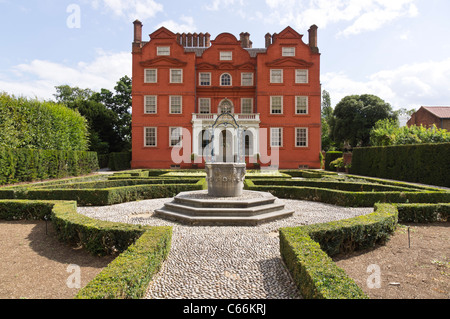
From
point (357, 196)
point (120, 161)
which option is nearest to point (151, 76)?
point (120, 161)

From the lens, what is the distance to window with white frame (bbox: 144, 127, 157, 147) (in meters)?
26.9

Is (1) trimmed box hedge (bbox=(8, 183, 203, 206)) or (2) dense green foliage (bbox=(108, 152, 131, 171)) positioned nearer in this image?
(1) trimmed box hedge (bbox=(8, 183, 203, 206))

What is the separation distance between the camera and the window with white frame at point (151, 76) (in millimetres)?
26984

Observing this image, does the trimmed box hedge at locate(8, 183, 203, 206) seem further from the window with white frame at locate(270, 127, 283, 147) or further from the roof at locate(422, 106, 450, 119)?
the roof at locate(422, 106, 450, 119)

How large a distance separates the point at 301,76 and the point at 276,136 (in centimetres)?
693

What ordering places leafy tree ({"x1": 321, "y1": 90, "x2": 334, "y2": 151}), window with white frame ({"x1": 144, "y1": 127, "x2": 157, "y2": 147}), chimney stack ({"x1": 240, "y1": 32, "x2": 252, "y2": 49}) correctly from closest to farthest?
window with white frame ({"x1": 144, "y1": 127, "x2": 157, "y2": 147}) < chimney stack ({"x1": 240, "y1": 32, "x2": 252, "y2": 49}) < leafy tree ({"x1": 321, "y1": 90, "x2": 334, "y2": 151})

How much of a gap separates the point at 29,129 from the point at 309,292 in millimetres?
21986

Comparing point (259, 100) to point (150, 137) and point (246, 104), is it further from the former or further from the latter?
point (150, 137)

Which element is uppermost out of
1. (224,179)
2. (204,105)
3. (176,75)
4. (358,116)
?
(176,75)

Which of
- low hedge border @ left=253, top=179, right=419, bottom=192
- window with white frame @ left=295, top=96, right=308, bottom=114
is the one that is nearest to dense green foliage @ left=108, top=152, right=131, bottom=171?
window with white frame @ left=295, top=96, right=308, bottom=114

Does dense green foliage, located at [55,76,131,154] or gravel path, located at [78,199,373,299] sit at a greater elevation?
dense green foliage, located at [55,76,131,154]

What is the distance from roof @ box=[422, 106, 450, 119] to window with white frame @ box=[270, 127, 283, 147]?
25550 millimetres

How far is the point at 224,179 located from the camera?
889 cm
